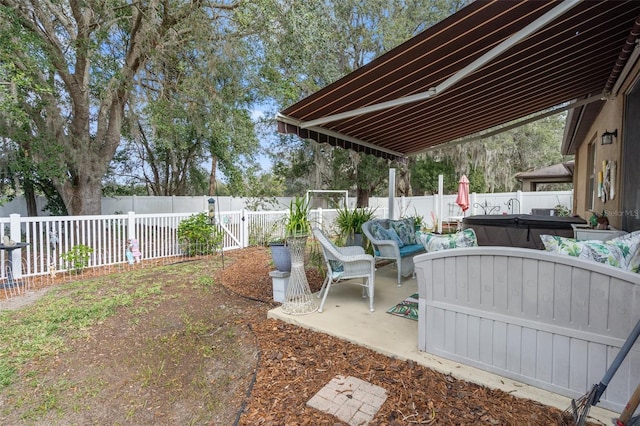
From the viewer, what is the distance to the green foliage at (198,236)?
6617 mm

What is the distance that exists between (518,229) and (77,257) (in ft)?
23.6

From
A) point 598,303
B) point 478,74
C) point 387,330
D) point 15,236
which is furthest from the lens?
point 15,236

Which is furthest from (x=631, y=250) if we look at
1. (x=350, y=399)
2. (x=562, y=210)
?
(x=562, y=210)

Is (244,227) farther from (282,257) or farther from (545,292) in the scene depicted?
(545,292)

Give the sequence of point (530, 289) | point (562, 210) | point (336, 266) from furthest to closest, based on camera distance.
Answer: point (562, 210)
point (336, 266)
point (530, 289)

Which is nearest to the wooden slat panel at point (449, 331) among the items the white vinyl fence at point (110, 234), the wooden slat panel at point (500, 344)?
the wooden slat panel at point (500, 344)

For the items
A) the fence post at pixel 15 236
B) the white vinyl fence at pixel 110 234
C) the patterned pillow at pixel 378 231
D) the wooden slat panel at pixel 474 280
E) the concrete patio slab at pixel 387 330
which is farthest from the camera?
the white vinyl fence at pixel 110 234

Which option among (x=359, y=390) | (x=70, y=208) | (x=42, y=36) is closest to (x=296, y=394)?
(x=359, y=390)

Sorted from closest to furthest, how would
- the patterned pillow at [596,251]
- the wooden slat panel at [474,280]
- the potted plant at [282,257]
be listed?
the patterned pillow at [596,251] → the wooden slat panel at [474,280] → the potted plant at [282,257]

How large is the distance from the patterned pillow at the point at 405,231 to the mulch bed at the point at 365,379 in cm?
238

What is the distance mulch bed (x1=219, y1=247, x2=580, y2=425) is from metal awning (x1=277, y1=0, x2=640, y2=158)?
219 centimetres

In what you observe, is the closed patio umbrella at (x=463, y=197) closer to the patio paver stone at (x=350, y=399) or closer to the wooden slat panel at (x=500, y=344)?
the wooden slat panel at (x=500, y=344)

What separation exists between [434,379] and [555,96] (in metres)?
4.22

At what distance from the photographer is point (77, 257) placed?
5309mm
